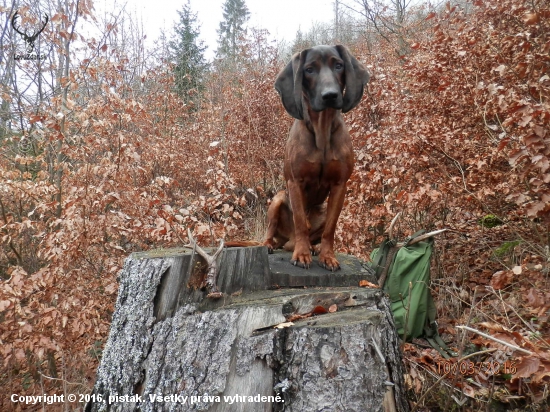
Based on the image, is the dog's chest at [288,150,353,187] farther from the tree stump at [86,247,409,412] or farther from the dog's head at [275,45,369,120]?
the tree stump at [86,247,409,412]

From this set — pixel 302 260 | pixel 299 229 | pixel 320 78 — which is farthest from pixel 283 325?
pixel 320 78

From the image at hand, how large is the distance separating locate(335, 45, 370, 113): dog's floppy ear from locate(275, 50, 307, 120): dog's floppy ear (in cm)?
31

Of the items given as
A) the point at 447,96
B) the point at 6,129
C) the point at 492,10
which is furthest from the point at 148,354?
the point at 6,129

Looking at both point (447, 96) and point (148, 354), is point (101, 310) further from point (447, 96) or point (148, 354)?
point (447, 96)

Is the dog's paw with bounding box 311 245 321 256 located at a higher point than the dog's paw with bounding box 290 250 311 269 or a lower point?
lower

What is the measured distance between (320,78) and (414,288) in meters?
2.76

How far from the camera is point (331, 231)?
9.60ft

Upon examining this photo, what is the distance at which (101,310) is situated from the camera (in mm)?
5516

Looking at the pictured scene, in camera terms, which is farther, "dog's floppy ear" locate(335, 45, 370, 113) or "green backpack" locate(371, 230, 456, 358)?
"green backpack" locate(371, 230, 456, 358)

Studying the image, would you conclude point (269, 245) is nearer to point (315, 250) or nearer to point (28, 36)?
point (315, 250)

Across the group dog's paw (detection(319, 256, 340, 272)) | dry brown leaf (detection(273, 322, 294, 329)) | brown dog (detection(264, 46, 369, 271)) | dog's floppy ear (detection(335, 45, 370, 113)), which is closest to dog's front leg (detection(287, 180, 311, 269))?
brown dog (detection(264, 46, 369, 271))

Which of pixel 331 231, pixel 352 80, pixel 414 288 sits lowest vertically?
pixel 414 288

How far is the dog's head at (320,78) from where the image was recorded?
266cm

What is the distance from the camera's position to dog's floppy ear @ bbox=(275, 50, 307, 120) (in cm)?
275
